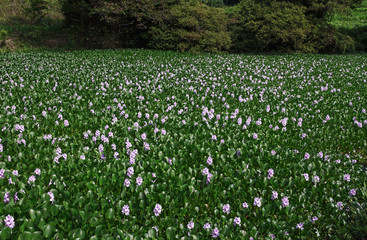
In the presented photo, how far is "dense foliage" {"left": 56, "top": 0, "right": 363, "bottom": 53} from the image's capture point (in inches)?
765

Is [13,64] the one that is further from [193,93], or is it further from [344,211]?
[344,211]

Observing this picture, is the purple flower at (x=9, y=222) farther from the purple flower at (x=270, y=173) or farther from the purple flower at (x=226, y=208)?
the purple flower at (x=270, y=173)

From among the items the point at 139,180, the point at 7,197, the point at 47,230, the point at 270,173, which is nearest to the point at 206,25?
the point at 270,173

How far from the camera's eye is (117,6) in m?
20.0

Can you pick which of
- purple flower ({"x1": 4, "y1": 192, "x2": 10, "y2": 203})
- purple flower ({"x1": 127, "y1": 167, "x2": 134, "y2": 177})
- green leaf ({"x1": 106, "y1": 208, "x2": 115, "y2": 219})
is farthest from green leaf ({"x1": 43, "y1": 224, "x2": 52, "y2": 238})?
purple flower ({"x1": 127, "y1": 167, "x2": 134, "y2": 177})

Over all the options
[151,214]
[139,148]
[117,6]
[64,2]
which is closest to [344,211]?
[151,214]

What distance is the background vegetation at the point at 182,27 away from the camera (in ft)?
64.0

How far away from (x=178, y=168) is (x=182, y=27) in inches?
677

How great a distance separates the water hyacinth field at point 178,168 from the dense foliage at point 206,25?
12695 millimetres

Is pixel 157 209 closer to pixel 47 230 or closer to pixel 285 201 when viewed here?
pixel 47 230

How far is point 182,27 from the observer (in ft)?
64.2

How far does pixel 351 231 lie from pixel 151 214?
205cm

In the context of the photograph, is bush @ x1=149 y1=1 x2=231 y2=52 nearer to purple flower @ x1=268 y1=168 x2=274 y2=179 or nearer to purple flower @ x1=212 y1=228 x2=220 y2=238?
purple flower @ x1=268 y1=168 x2=274 y2=179

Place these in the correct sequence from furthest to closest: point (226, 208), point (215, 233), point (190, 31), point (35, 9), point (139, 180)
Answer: point (35, 9), point (190, 31), point (139, 180), point (226, 208), point (215, 233)
